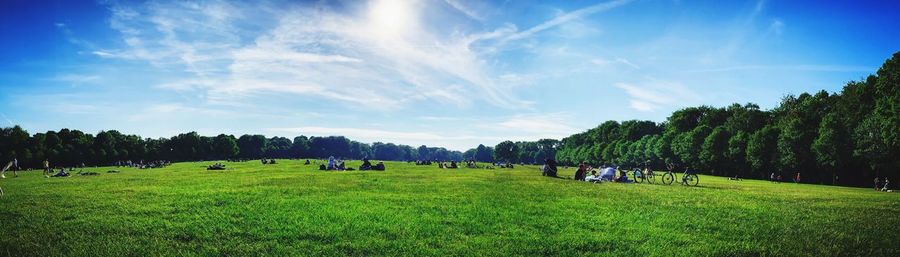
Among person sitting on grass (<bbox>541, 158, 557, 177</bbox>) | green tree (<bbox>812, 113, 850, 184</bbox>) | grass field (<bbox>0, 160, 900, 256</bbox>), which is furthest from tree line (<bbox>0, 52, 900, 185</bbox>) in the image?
grass field (<bbox>0, 160, 900, 256</bbox>)

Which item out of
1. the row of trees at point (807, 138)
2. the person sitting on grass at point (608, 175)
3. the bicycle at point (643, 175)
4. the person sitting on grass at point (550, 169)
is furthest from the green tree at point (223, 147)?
the person sitting on grass at point (608, 175)

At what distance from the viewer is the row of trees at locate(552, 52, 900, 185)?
5181cm

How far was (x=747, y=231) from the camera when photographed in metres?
13.4

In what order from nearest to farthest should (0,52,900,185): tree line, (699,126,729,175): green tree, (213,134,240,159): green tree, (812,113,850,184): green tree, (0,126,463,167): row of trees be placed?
(0,52,900,185): tree line
(812,113,850,184): green tree
(699,126,729,175): green tree
(0,126,463,167): row of trees
(213,134,240,159): green tree

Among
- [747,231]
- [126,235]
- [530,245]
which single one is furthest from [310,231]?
[747,231]

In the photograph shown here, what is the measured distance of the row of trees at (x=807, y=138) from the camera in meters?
51.8

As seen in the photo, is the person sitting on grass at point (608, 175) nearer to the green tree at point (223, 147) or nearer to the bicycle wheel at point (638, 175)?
the bicycle wheel at point (638, 175)

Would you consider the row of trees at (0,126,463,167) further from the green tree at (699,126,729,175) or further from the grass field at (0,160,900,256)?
the green tree at (699,126,729,175)

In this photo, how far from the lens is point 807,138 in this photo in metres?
67.6

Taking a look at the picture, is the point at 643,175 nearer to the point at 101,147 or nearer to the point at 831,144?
the point at 831,144

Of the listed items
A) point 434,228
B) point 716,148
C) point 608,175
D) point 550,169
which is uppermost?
point 716,148

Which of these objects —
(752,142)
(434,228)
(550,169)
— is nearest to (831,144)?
(752,142)

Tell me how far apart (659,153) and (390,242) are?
115564 mm

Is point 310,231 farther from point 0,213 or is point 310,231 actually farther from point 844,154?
point 844,154
